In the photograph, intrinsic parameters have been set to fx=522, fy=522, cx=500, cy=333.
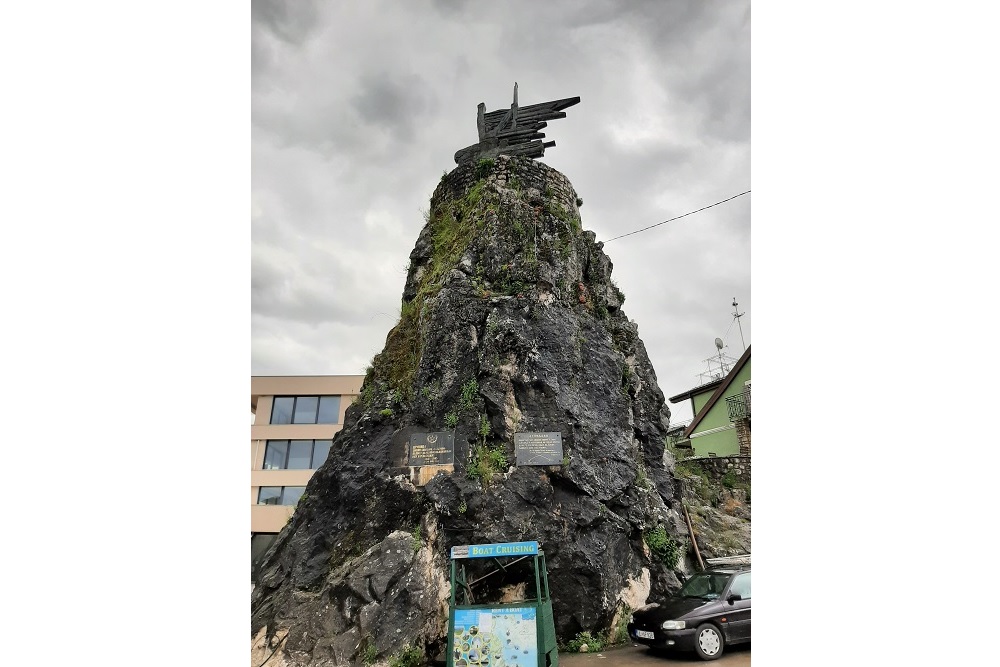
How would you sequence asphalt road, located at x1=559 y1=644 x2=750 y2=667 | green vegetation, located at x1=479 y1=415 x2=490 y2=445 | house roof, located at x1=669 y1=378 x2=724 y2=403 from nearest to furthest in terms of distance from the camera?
asphalt road, located at x1=559 y1=644 x2=750 y2=667
green vegetation, located at x1=479 y1=415 x2=490 y2=445
house roof, located at x1=669 y1=378 x2=724 y2=403

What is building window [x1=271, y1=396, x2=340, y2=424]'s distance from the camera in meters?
25.6

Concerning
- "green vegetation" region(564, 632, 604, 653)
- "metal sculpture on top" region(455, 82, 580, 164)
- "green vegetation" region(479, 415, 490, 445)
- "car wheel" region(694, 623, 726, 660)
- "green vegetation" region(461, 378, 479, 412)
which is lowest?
"green vegetation" region(564, 632, 604, 653)

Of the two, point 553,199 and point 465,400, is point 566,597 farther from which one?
point 553,199

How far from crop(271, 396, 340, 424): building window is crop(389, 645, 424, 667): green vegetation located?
63.3 feet

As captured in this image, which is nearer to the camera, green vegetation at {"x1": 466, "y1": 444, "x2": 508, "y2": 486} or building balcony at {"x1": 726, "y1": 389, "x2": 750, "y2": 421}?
green vegetation at {"x1": 466, "y1": 444, "x2": 508, "y2": 486}

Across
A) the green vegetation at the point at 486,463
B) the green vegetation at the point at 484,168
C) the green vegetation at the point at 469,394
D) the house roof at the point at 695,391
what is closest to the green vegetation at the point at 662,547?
the green vegetation at the point at 486,463

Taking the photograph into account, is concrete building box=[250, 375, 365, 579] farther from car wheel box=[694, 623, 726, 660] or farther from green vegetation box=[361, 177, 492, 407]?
car wheel box=[694, 623, 726, 660]

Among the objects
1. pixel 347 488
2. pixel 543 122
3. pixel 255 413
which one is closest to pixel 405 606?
pixel 347 488

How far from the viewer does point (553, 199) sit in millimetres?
13125

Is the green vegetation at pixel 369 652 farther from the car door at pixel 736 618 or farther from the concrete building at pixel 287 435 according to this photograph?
the concrete building at pixel 287 435

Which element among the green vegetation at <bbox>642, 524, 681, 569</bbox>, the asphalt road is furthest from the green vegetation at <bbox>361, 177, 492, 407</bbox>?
the asphalt road

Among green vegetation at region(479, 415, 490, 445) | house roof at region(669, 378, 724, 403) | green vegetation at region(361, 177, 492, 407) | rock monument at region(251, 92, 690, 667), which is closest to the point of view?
rock monument at region(251, 92, 690, 667)

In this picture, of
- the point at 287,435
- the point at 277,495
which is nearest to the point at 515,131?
the point at 287,435

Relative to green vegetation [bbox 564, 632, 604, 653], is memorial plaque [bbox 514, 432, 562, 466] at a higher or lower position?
higher
